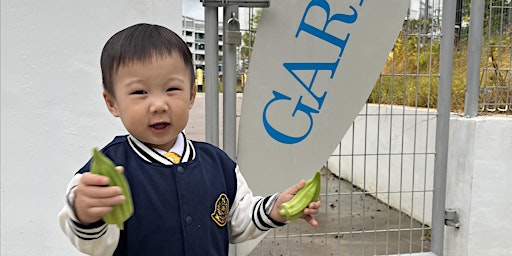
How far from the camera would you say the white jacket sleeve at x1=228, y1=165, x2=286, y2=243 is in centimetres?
134

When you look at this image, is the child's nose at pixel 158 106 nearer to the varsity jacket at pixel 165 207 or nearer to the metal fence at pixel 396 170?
the varsity jacket at pixel 165 207

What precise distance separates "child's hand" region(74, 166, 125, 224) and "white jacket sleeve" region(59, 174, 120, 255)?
0.26ft

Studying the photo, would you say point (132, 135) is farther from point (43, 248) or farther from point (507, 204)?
point (507, 204)

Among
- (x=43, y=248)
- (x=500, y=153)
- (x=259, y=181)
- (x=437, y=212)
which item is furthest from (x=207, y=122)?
(x=500, y=153)

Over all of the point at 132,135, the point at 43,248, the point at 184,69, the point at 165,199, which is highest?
the point at 184,69

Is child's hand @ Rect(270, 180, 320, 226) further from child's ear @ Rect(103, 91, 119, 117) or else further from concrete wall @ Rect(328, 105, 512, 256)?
concrete wall @ Rect(328, 105, 512, 256)

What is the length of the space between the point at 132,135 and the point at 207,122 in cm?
130

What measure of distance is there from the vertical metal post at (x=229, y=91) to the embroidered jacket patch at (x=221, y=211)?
3.91 ft

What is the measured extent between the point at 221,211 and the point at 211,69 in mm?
1273

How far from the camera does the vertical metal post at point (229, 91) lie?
2.41 metres

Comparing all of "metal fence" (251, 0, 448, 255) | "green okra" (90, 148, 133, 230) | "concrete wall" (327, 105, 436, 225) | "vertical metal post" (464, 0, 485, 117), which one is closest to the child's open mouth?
"green okra" (90, 148, 133, 230)

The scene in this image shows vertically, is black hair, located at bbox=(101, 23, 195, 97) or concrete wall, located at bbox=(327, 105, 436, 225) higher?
black hair, located at bbox=(101, 23, 195, 97)

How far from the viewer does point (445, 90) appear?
290 centimetres

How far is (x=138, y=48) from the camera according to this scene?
1108 millimetres
